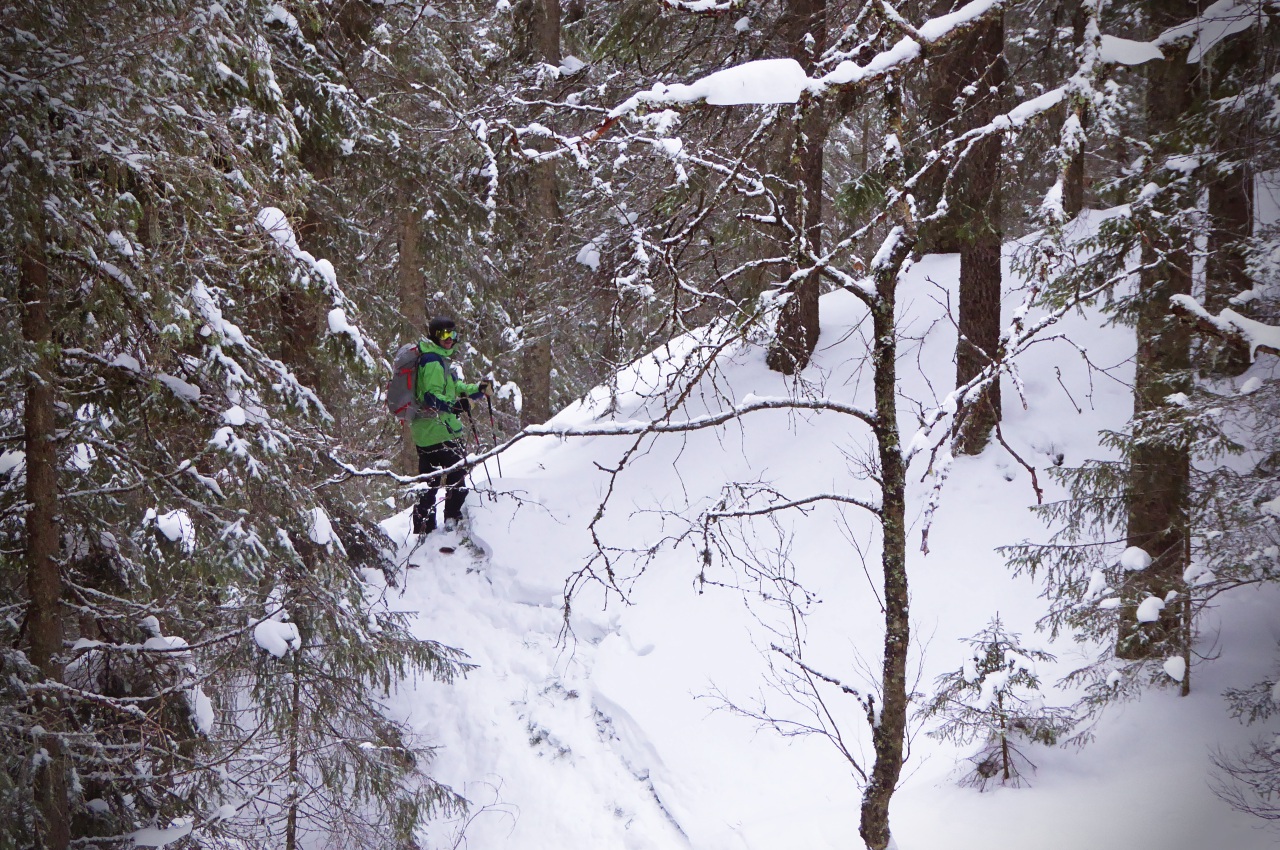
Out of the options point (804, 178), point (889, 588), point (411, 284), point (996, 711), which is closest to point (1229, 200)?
point (804, 178)

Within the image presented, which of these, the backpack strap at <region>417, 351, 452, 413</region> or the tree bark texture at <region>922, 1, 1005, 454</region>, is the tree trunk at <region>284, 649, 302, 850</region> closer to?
the backpack strap at <region>417, 351, 452, 413</region>

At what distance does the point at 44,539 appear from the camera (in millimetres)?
4570

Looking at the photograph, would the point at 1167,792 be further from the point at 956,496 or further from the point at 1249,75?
the point at 1249,75

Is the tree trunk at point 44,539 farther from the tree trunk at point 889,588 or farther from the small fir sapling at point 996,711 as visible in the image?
the small fir sapling at point 996,711

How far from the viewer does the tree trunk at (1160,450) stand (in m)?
6.16

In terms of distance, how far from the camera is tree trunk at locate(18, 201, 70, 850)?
4.19 m

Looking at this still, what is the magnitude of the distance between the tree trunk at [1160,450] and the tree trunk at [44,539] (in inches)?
268

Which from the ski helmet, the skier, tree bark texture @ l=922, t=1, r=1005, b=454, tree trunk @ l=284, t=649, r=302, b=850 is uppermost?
tree bark texture @ l=922, t=1, r=1005, b=454

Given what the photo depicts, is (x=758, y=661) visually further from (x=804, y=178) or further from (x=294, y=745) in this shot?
(x=804, y=178)

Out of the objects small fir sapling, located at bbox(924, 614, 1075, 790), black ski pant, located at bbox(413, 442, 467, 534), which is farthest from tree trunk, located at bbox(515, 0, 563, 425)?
small fir sapling, located at bbox(924, 614, 1075, 790)

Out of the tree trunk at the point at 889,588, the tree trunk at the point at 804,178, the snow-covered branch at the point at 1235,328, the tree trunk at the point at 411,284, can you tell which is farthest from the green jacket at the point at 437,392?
the snow-covered branch at the point at 1235,328

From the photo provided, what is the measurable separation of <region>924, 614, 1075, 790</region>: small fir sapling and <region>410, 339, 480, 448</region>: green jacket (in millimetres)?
4718

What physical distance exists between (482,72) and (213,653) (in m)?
9.87

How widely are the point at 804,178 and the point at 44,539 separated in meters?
7.18
